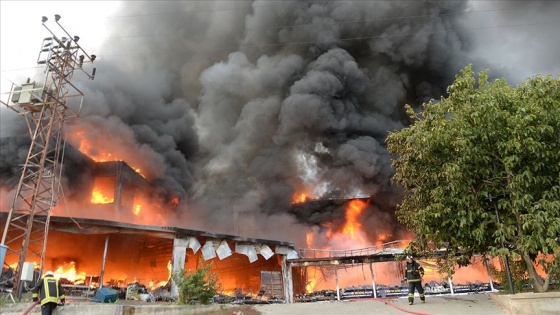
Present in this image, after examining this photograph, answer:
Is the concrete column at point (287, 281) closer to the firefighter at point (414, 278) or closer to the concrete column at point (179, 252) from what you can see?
the concrete column at point (179, 252)

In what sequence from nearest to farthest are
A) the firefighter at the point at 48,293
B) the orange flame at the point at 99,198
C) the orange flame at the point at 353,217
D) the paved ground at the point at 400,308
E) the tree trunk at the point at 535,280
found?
the firefighter at the point at 48,293, the tree trunk at the point at 535,280, the paved ground at the point at 400,308, the orange flame at the point at 99,198, the orange flame at the point at 353,217

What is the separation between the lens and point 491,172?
33.3 feet

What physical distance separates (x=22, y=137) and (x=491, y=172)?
30.9m

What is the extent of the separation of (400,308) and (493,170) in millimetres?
4540

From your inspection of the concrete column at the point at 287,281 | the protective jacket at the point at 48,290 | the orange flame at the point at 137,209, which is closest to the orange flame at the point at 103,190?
the orange flame at the point at 137,209

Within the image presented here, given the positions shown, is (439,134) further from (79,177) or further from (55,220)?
(79,177)

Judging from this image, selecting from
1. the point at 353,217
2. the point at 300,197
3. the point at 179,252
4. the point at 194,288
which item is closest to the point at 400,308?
the point at 194,288

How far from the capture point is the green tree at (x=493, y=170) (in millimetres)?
9008

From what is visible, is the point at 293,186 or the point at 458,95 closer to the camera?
the point at 458,95

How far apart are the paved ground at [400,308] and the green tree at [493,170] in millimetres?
1260

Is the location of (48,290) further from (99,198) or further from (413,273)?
(99,198)

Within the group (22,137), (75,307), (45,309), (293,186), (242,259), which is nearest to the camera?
(45,309)

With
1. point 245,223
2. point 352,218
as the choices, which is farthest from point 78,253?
point 352,218

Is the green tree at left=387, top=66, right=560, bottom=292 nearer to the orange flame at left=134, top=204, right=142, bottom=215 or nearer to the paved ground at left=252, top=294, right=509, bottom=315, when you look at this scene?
the paved ground at left=252, top=294, right=509, bottom=315
